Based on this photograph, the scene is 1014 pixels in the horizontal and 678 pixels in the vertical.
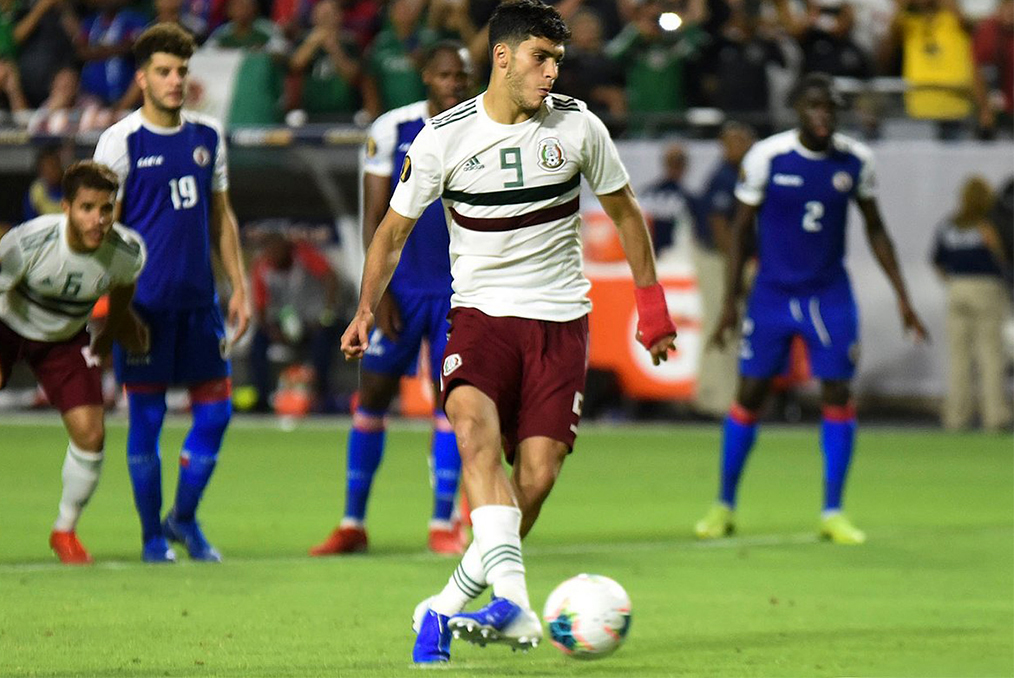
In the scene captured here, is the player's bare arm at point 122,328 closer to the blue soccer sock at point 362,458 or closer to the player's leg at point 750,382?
the blue soccer sock at point 362,458

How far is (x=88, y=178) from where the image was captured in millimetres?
8281

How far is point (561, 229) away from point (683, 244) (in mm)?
11674

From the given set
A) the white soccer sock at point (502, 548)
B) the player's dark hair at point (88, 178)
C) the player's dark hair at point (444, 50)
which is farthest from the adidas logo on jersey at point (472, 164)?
the player's dark hair at point (444, 50)

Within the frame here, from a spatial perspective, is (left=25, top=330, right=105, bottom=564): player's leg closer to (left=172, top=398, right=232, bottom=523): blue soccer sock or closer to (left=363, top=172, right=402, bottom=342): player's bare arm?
(left=172, top=398, right=232, bottom=523): blue soccer sock

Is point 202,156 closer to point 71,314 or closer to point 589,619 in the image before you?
point 71,314

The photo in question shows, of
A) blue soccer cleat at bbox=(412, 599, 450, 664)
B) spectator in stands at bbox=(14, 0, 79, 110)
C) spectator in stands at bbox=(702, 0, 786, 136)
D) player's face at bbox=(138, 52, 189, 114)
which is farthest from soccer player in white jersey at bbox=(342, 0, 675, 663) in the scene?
spectator in stands at bbox=(14, 0, 79, 110)

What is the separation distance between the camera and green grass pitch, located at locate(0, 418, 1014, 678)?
653cm

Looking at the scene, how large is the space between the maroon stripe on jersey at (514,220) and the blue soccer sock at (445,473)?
10.2 feet

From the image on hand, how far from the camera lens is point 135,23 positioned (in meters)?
20.0

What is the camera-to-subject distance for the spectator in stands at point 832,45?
18.9 metres

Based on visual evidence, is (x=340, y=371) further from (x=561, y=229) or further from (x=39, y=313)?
(x=561, y=229)

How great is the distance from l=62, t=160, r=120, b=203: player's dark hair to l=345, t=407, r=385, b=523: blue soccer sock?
1.97 m

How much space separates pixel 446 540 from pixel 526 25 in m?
3.90

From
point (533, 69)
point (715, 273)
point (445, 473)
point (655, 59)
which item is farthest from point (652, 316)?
point (655, 59)
